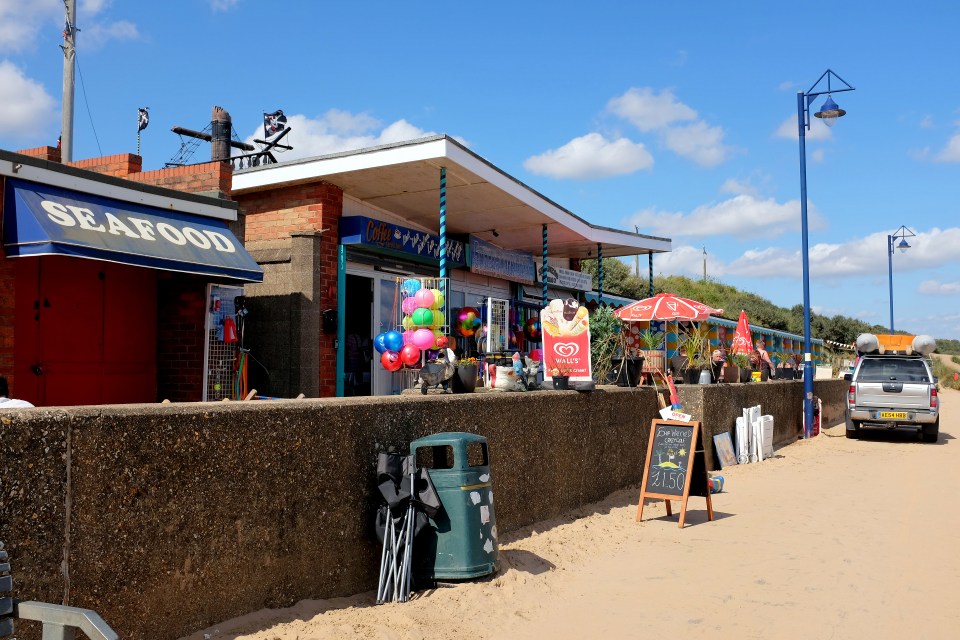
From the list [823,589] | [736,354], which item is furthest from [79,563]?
[736,354]

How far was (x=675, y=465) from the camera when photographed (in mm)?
8758

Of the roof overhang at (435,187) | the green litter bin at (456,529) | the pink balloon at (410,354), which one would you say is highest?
the roof overhang at (435,187)

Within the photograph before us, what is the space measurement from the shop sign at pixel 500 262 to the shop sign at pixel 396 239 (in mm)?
329

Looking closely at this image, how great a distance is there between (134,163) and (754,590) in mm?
9283

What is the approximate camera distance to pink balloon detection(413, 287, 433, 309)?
Result: 11.3 m

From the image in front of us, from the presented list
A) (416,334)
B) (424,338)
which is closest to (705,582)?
(424,338)

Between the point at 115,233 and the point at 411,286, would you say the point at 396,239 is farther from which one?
the point at 115,233

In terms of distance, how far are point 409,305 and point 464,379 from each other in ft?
15.0

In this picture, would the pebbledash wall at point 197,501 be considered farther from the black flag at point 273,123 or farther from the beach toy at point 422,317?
the black flag at point 273,123

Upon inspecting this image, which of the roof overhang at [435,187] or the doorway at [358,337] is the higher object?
the roof overhang at [435,187]

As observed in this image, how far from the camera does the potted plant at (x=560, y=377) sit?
349 inches

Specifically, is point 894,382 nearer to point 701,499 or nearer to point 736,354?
point 736,354

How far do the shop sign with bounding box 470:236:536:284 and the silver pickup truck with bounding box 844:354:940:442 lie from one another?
7403mm

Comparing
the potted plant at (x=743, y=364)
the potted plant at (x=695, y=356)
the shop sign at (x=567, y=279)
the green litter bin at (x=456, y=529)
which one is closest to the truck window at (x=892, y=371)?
the potted plant at (x=743, y=364)
